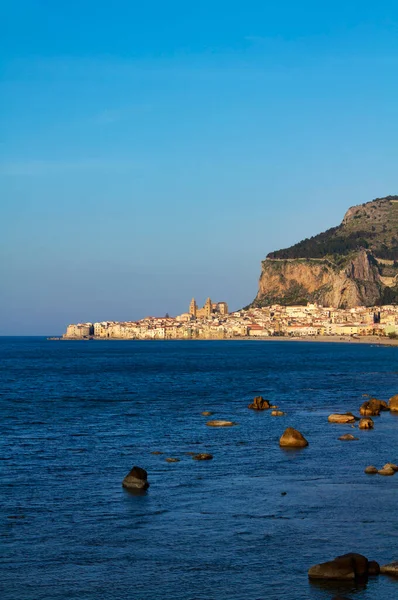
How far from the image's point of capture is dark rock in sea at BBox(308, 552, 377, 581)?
19.1 m

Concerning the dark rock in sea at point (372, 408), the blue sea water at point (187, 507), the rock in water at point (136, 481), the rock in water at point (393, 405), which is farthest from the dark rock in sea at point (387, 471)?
the rock in water at point (393, 405)

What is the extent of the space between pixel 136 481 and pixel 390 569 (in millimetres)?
11354

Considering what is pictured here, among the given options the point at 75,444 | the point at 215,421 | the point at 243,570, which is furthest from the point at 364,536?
the point at 215,421

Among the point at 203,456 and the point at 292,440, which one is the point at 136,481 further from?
the point at 292,440

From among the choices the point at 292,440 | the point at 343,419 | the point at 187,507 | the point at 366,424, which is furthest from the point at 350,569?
the point at 343,419

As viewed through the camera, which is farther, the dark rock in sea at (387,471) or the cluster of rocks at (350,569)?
the dark rock in sea at (387,471)

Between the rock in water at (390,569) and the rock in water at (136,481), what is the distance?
10841 millimetres

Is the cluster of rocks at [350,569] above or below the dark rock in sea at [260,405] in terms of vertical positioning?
below

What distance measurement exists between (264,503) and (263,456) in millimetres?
9232

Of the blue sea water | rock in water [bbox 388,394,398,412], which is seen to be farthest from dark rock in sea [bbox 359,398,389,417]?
the blue sea water

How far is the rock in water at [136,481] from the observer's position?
28500mm

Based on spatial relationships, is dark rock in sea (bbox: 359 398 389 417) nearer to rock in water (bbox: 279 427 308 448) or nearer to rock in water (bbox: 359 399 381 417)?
rock in water (bbox: 359 399 381 417)

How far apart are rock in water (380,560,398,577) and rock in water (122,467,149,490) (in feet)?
35.6

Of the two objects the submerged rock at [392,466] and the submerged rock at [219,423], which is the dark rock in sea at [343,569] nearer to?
the submerged rock at [392,466]
